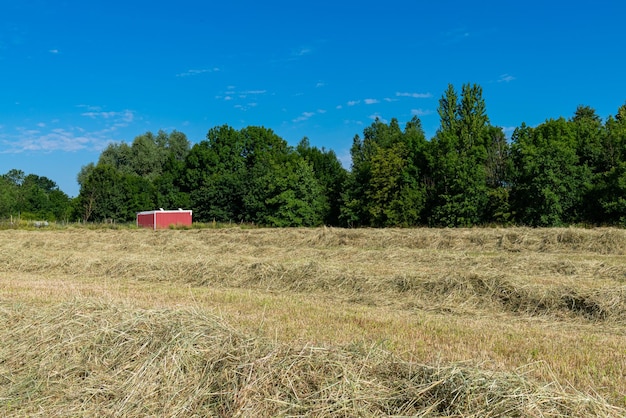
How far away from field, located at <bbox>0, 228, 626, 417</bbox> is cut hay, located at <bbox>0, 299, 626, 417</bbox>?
0.01 metres

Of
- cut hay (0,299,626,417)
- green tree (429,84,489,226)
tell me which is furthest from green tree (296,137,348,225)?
cut hay (0,299,626,417)

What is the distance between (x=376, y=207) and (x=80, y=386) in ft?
144

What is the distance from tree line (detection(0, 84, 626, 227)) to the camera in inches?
1492

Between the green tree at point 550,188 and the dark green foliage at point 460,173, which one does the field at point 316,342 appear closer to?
the green tree at point 550,188

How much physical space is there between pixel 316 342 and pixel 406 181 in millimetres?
44265

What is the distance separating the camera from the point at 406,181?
161 ft

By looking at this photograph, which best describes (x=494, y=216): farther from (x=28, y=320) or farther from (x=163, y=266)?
(x=28, y=320)

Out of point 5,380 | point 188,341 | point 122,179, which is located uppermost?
point 122,179

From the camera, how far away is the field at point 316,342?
377cm

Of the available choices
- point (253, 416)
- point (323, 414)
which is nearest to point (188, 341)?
point (253, 416)

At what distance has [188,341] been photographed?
4.80 metres

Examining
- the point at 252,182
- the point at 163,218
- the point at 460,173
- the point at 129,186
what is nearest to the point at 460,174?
the point at 460,173

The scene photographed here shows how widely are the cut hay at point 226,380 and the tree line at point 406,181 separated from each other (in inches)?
1457

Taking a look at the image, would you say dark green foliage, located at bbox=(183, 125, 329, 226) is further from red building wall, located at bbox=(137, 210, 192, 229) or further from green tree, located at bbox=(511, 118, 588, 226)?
green tree, located at bbox=(511, 118, 588, 226)
